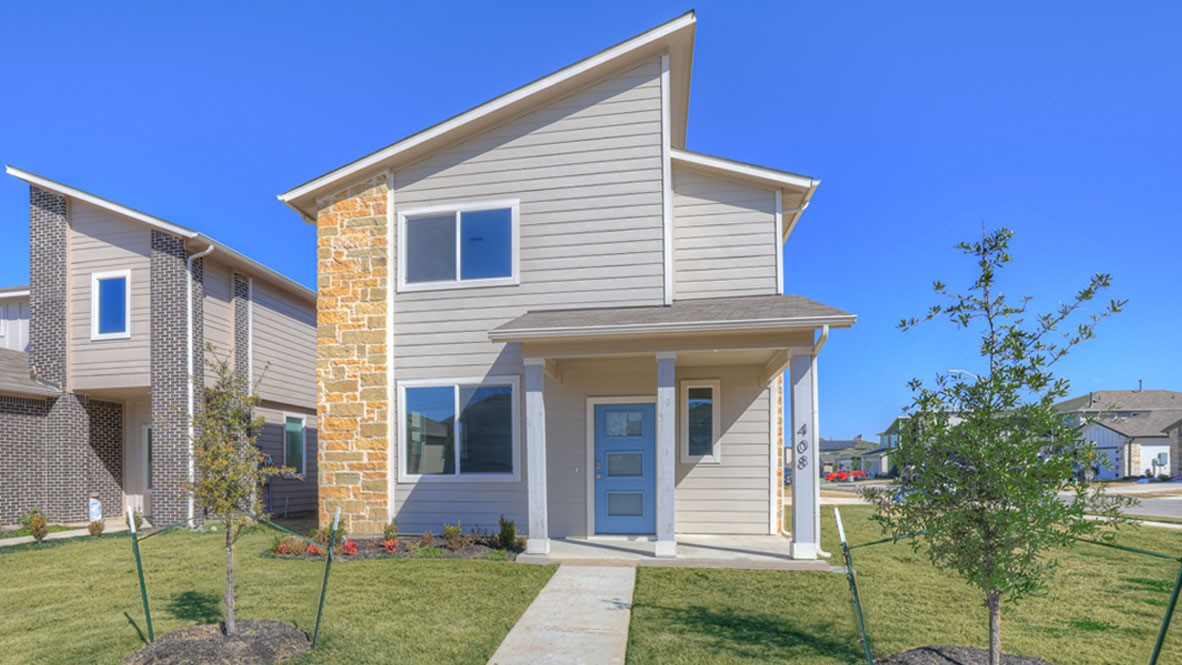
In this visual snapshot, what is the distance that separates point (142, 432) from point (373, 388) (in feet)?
26.3

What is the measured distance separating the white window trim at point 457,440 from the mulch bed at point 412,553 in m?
1.02

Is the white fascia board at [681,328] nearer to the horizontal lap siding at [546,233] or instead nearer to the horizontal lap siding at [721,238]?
the horizontal lap siding at [546,233]

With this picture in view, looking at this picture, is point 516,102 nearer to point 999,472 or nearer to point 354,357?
point 354,357

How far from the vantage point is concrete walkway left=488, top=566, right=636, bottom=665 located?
516 cm

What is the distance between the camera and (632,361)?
9906mm

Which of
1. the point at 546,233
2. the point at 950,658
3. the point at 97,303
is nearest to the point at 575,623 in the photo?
the point at 950,658

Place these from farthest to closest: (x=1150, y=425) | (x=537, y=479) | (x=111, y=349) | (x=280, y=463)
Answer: (x=1150, y=425) → (x=280, y=463) → (x=111, y=349) → (x=537, y=479)

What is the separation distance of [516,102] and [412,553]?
687cm

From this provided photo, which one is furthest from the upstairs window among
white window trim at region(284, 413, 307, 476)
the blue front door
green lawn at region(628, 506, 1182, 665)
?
white window trim at region(284, 413, 307, 476)

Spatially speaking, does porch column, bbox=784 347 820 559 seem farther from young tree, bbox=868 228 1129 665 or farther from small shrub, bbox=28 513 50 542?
small shrub, bbox=28 513 50 542

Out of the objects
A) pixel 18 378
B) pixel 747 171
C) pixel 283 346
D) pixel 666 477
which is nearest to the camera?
pixel 666 477

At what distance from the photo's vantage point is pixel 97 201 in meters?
13.0

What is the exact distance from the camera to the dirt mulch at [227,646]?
4.89m

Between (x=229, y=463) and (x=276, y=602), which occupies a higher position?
(x=229, y=463)
